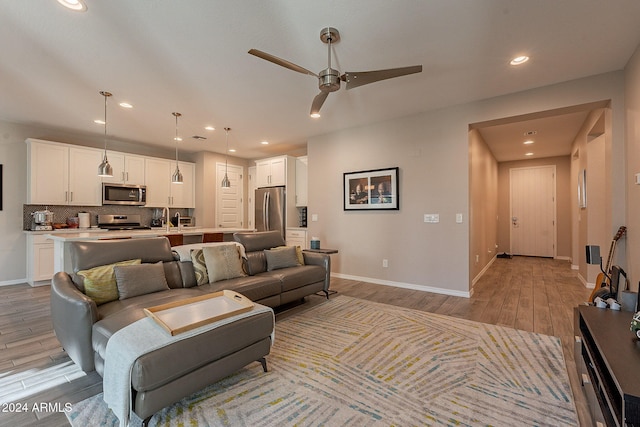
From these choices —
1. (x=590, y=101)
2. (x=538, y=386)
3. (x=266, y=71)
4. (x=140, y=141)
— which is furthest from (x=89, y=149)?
(x=590, y=101)

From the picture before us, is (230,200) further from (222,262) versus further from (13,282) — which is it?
(222,262)

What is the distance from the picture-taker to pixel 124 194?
5.83 metres

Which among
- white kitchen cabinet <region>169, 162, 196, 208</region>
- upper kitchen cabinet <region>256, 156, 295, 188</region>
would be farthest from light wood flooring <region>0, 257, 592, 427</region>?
white kitchen cabinet <region>169, 162, 196, 208</region>

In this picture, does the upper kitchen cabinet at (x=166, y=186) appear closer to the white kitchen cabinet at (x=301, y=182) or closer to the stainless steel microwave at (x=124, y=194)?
the stainless steel microwave at (x=124, y=194)

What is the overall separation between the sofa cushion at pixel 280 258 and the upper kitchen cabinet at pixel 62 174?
13.1 feet

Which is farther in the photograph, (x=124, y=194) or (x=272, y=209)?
(x=272, y=209)

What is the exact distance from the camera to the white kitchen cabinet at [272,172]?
640 centimetres

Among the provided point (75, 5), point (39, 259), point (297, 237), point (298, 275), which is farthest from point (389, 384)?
point (39, 259)

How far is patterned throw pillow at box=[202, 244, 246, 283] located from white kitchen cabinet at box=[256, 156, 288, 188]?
3217 millimetres

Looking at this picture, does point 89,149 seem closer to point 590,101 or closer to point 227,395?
point 227,395

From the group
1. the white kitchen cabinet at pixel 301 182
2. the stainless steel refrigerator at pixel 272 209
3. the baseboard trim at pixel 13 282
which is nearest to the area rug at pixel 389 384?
the stainless steel refrigerator at pixel 272 209

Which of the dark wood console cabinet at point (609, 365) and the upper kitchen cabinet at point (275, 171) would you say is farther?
the upper kitchen cabinet at point (275, 171)

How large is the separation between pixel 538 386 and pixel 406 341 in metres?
0.98

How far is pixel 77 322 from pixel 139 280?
62 centimetres
